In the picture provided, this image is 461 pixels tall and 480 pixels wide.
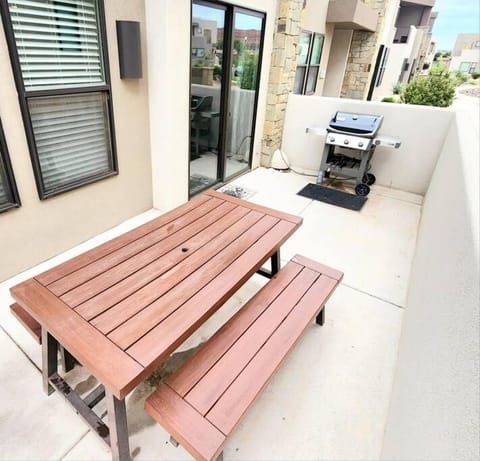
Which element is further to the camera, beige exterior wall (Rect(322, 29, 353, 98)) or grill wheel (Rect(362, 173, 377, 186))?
beige exterior wall (Rect(322, 29, 353, 98))

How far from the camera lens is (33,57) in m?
2.12

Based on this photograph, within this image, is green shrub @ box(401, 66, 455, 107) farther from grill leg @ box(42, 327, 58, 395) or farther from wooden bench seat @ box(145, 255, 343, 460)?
grill leg @ box(42, 327, 58, 395)

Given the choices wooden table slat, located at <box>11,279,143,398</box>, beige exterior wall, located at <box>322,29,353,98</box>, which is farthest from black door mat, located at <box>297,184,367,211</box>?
beige exterior wall, located at <box>322,29,353,98</box>

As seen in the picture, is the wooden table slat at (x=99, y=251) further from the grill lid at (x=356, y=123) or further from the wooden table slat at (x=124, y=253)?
the grill lid at (x=356, y=123)

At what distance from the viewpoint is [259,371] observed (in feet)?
4.38

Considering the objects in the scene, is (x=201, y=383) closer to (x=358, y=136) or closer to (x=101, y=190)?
(x=101, y=190)

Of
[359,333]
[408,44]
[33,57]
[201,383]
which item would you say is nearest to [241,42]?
[33,57]

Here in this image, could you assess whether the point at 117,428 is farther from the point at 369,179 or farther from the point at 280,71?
the point at 280,71

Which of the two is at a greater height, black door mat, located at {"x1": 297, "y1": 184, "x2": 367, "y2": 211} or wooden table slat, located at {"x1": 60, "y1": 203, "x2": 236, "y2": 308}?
wooden table slat, located at {"x1": 60, "y1": 203, "x2": 236, "y2": 308}

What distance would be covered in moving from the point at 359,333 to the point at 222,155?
9.35 ft

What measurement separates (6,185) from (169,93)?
158 cm

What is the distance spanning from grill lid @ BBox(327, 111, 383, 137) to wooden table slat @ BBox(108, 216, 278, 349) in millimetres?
2771

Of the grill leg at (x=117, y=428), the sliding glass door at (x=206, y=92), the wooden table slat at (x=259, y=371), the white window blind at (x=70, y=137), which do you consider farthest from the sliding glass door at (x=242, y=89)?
the grill leg at (x=117, y=428)

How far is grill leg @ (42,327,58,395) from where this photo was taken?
1515 millimetres
